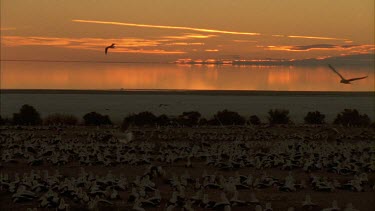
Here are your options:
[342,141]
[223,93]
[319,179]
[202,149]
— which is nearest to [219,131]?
[342,141]

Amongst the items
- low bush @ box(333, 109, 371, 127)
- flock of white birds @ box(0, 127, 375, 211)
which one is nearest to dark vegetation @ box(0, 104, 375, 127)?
low bush @ box(333, 109, 371, 127)

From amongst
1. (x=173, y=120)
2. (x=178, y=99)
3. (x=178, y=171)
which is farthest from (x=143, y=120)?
(x=178, y=99)

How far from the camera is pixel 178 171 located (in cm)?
1939

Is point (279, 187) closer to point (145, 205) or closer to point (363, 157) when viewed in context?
point (145, 205)

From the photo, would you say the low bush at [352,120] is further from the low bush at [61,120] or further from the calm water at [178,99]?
the low bush at [61,120]

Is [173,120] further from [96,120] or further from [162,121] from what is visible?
[96,120]

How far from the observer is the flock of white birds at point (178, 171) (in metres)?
13.9

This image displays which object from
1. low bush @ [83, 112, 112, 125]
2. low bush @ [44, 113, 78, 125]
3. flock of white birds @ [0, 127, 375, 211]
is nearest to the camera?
flock of white birds @ [0, 127, 375, 211]

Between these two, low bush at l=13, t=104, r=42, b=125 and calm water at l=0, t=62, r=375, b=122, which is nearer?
low bush at l=13, t=104, r=42, b=125

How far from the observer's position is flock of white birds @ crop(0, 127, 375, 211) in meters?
13.9

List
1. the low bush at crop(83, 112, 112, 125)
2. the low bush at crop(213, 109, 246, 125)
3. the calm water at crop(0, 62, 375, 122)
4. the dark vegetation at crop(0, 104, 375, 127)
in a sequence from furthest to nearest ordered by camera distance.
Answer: the calm water at crop(0, 62, 375, 122) < the low bush at crop(213, 109, 246, 125) < the low bush at crop(83, 112, 112, 125) < the dark vegetation at crop(0, 104, 375, 127)

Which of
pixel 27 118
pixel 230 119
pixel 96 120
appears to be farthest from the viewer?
pixel 230 119

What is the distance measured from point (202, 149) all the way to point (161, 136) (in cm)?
742

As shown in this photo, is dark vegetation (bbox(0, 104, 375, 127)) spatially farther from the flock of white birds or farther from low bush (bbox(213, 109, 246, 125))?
the flock of white birds
